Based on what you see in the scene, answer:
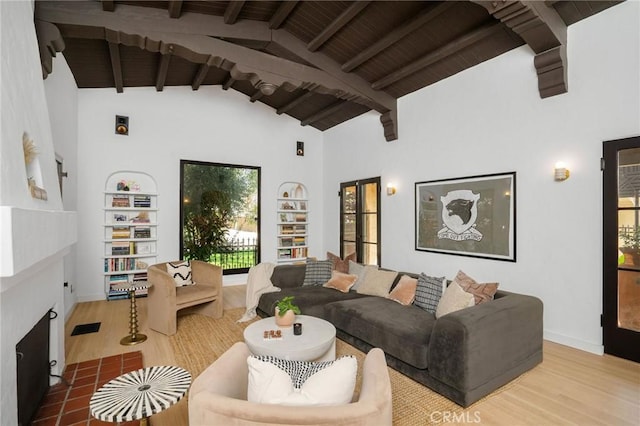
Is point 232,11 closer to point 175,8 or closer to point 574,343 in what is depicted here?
point 175,8

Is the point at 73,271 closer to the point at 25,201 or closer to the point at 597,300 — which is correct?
the point at 25,201

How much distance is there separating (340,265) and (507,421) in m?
2.76

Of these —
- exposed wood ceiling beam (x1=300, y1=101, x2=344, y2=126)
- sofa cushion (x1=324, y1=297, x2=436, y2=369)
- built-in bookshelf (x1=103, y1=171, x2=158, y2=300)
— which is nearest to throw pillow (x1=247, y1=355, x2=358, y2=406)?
sofa cushion (x1=324, y1=297, x2=436, y2=369)

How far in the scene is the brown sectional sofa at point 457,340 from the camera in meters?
2.37

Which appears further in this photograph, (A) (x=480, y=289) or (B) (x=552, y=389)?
(A) (x=480, y=289)

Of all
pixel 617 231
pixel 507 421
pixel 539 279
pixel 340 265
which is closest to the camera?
pixel 507 421

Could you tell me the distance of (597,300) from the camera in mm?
3260

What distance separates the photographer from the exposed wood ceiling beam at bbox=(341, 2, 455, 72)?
3448 mm

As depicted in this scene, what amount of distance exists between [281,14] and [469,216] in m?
3.53

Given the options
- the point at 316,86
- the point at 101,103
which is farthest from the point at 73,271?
the point at 316,86

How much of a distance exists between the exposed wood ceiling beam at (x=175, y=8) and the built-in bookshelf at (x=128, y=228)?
121 inches

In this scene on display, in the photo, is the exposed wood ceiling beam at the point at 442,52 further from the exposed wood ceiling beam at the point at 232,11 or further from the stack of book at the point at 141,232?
the stack of book at the point at 141,232

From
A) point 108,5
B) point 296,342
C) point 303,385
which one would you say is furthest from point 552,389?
point 108,5

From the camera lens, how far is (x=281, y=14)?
157 inches
